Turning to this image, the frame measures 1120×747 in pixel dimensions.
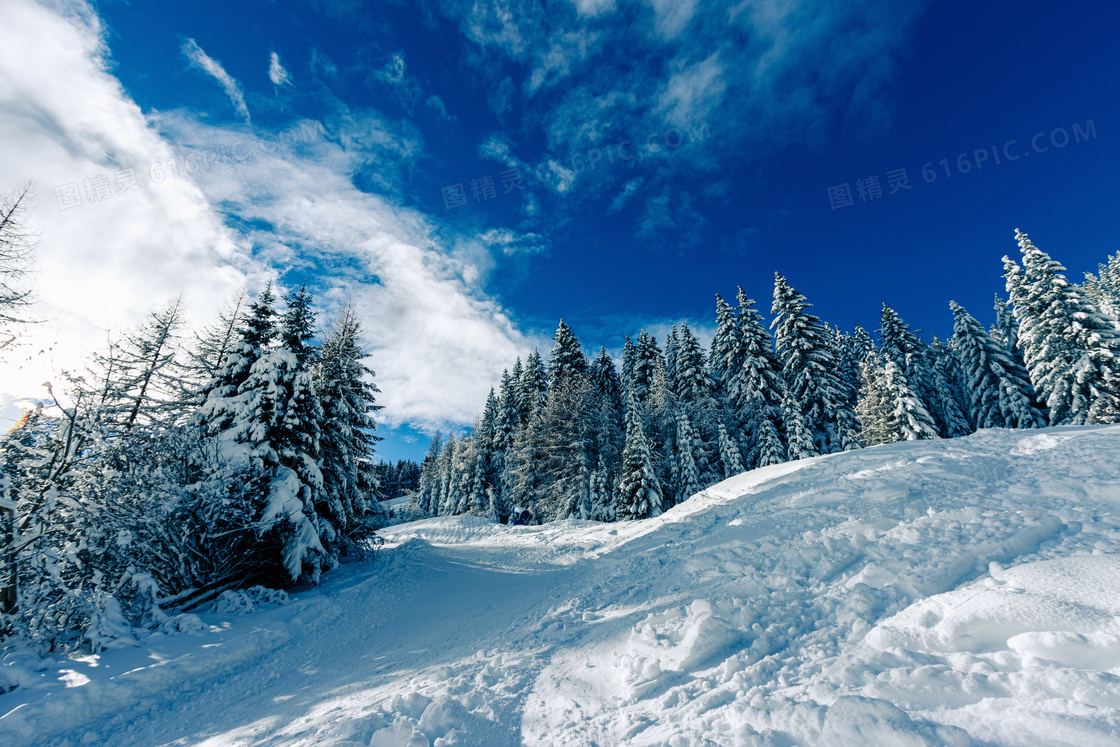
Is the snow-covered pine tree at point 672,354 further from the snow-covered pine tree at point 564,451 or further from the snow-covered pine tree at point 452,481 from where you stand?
the snow-covered pine tree at point 452,481

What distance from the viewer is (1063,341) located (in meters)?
23.6

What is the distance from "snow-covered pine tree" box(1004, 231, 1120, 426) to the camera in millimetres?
22016

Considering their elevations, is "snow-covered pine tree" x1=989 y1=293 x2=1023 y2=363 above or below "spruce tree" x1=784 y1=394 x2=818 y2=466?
above

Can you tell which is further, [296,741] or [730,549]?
[730,549]

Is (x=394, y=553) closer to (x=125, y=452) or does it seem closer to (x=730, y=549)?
(x=125, y=452)

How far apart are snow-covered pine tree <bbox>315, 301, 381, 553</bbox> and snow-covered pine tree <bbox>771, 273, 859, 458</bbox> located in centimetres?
2421

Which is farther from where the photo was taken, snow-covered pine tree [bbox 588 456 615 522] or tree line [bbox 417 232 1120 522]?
snow-covered pine tree [bbox 588 456 615 522]

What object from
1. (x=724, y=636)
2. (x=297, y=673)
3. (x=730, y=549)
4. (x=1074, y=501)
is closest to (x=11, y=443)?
(x=297, y=673)

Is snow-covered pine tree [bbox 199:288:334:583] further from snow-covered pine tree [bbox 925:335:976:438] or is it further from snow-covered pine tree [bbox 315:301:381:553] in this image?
snow-covered pine tree [bbox 925:335:976:438]

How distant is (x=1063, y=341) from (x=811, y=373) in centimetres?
1260

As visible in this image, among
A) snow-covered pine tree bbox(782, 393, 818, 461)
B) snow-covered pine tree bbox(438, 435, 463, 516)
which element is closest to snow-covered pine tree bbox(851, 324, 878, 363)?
snow-covered pine tree bbox(782, 393, 818, 461)

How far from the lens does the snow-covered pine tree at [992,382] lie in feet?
94.3

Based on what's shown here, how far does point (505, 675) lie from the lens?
5.40 metres

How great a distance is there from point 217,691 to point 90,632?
2541mm
